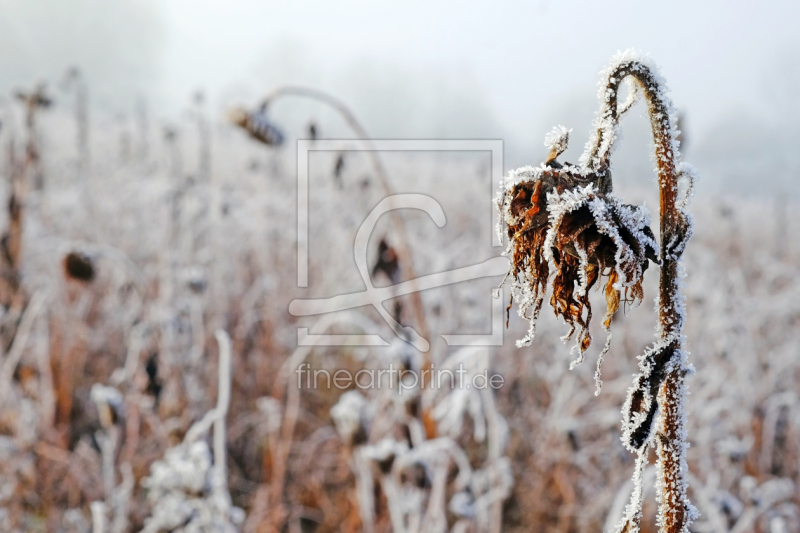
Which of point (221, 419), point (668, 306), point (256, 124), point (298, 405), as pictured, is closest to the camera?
point (668, 306)

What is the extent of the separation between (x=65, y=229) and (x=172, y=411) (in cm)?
256

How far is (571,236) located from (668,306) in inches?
4.1

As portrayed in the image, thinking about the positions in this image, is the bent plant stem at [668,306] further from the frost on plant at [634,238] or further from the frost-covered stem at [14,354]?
the frost-covered stem at [14,354]

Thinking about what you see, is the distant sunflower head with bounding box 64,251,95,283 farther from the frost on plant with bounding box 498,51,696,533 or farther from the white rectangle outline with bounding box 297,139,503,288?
the frost on plant with bounding box 498,51,696,533

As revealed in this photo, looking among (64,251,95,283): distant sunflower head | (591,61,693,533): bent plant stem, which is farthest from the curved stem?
(64,251,95,283): distant sunflower head

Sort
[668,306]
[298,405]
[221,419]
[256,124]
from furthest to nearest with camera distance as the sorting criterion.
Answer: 1. [298,405]
2. [256,124]
3. [221,419]
4. [668,306]

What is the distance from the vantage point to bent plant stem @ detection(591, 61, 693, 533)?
483mm

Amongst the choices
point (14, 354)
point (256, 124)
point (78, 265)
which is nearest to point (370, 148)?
point (256, 124)

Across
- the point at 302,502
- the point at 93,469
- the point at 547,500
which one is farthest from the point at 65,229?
the point at 547,500

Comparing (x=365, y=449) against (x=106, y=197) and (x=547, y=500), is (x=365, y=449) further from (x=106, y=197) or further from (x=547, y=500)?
(x=106, y=197)

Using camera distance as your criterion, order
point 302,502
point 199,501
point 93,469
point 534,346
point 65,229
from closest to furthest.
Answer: point 199,501, point 93,469, point 302,502, point 534,346, point 65,229

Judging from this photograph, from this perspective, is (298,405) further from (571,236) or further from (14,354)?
(571,236)

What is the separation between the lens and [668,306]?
49 cm

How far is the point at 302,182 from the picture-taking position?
15.4ft
